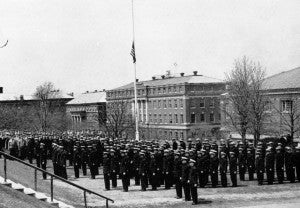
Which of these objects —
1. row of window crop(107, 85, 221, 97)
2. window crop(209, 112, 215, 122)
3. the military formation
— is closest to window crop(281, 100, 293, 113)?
the military formation

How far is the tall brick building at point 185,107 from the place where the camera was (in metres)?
84.2

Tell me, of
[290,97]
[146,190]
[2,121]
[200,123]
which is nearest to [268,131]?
[290,97]

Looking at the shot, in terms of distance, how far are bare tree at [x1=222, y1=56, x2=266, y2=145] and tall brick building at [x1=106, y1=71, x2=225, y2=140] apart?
119ft

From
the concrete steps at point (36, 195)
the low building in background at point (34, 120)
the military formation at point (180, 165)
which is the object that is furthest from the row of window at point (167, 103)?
the concrete steps at point (36, 195)

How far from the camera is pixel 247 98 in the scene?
42.8 m

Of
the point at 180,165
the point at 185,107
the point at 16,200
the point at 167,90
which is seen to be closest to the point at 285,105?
→ the point at 185,107

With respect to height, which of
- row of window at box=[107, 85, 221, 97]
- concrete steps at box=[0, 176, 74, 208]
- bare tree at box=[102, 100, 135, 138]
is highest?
row of window at box=[107, 85, 221, 97]

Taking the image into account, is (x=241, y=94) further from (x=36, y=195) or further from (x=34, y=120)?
(x=34, y=120)

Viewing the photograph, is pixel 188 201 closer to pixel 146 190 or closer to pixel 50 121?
pixel 146 190

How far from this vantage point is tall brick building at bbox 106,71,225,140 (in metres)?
84.2

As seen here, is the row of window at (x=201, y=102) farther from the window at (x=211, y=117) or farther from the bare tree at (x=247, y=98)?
the bare tree at (x=247, y=98)

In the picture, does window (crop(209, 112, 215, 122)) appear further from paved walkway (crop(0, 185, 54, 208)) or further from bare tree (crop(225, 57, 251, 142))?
paved walkway (crop(0, 185, 54, 208))

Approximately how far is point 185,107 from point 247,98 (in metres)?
41.5

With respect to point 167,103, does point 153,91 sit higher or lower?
higher
